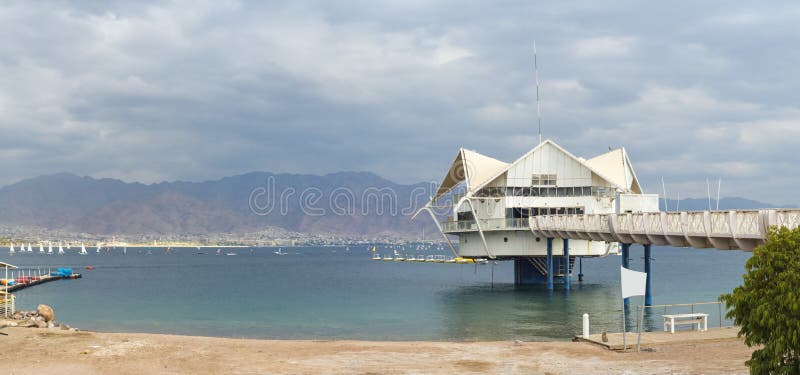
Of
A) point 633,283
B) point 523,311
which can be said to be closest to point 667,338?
point 633,283

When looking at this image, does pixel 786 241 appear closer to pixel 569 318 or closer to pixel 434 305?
pixel 569 318

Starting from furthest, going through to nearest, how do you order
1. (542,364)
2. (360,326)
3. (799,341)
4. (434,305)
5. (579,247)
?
(579,247) < (434,305) < (360,326) < (542,364) < (799,341)

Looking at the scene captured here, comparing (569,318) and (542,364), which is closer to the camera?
(542,364)

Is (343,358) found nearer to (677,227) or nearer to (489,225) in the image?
(677,227)

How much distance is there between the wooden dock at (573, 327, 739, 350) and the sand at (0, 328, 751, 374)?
1.27 ft

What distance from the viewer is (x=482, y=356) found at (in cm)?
2630

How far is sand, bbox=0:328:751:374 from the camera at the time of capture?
2297 cm

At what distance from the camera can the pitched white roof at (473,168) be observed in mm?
71181

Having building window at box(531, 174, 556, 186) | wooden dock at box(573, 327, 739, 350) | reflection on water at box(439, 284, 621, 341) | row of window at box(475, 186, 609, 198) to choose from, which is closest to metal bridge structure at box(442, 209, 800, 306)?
row of window at box(475, 186, 609, 198)

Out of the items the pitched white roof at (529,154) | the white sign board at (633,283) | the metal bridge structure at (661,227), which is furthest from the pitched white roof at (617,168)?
the white sign board at (633,283)

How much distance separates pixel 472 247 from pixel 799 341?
56.9m

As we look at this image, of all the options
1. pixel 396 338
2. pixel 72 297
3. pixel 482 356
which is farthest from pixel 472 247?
pixel 482 356

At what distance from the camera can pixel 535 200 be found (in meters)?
69.1

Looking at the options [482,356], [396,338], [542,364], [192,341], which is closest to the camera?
[542,364]
